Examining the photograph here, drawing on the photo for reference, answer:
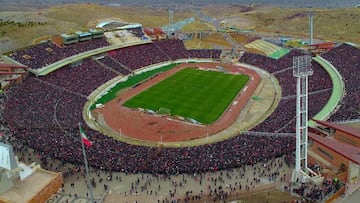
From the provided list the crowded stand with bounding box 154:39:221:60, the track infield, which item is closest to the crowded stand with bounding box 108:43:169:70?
the crowded stand with bounding box 154:39:221:60

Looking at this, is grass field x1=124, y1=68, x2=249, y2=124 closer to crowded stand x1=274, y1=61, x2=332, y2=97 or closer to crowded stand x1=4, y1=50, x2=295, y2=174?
crowded stand x1=274, y1=61, x2=332, y2=97

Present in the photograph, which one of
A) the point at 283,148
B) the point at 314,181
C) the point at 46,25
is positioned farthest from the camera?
the point at 46,25

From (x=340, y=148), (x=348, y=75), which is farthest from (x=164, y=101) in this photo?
(x=340, y=148)

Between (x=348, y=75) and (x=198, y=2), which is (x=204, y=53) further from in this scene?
(x=198, y=2)

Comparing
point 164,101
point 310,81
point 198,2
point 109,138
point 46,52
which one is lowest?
point 164,101

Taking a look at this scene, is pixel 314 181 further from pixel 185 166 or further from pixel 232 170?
pixel 185 166

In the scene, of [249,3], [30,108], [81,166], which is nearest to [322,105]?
[81,166]
